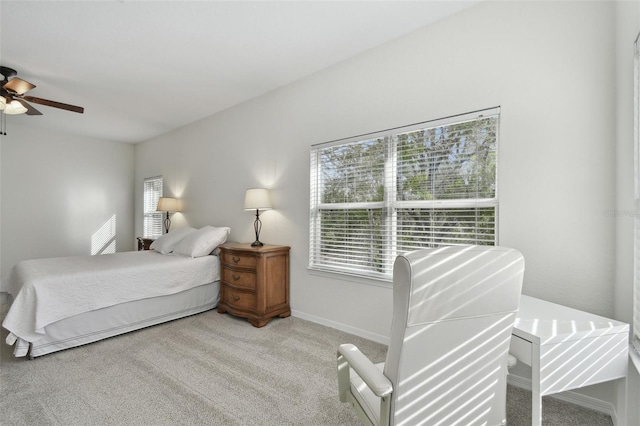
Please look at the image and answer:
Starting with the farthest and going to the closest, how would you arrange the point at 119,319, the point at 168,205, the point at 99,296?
1. the point at 168,205
2. the point at 119,319
3. the point at 99,296

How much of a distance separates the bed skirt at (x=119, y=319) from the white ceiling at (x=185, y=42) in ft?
7.94

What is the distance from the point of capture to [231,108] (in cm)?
433

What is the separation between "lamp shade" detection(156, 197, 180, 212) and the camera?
198 inches

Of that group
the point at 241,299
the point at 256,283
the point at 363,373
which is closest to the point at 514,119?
the point at 363,373

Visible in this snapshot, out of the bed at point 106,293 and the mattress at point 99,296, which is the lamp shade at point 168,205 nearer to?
the bed at point 106,293

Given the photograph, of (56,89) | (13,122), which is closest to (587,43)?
(56,89)

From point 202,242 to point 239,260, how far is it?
722 mm

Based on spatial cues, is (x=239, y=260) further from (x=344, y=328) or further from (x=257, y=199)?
(x=344, y=328)

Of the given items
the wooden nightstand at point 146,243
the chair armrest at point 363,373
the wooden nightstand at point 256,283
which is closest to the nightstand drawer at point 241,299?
the wooden nightstand at point 256,283

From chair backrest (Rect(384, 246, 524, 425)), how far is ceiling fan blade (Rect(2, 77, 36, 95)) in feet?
13.1

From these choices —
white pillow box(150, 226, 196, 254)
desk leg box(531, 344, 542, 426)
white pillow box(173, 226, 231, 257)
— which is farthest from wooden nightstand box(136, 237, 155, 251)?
desk leg box(531, 344, 542, 426)

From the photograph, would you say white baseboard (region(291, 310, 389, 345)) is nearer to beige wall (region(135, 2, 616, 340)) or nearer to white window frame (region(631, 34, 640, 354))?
beige wall (region(135, 2, 616, 340))

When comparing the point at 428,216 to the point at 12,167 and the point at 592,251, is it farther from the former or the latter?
the point at 12,167

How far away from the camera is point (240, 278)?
340 centimetres
